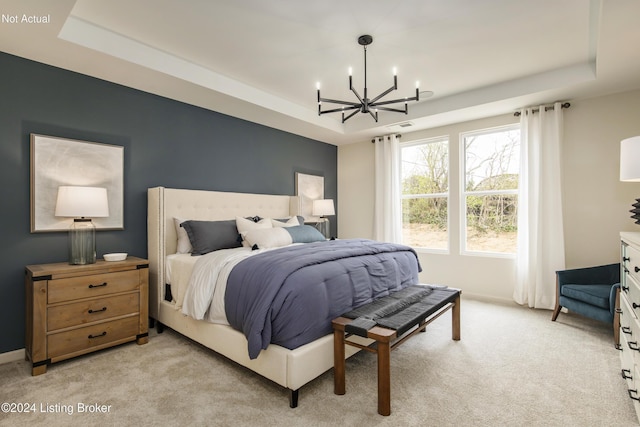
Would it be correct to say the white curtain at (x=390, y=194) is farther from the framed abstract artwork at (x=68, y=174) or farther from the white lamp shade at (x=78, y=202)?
the white lamp shade at (x=78, y=202)

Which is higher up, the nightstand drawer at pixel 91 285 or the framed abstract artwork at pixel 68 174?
the framed abstract artwork at pixel 68 174

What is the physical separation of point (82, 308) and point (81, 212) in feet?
2.51

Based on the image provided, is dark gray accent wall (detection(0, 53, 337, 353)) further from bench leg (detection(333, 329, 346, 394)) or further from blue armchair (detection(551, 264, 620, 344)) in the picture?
blue armchair (detection(551, 264, 620, 344))

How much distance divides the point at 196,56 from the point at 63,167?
5.14ft

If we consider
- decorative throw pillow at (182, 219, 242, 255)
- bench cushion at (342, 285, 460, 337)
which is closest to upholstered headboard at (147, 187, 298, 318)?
decorative throw pillow at (182, 219, 242, 255)

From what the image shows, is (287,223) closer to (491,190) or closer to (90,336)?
(90,336)

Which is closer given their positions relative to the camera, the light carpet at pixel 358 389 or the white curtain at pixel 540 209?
the light carpet at pixel 358 389

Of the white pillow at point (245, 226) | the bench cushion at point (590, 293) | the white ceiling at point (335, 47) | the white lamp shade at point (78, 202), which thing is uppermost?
the white ceiling at point (335, 47)

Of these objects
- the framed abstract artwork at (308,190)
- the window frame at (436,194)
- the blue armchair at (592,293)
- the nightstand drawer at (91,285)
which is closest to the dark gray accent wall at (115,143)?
the framed abstract artwork at (308,190)

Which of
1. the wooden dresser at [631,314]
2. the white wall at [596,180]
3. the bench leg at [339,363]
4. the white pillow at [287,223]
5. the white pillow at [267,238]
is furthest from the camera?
the white pillow at [287,223]

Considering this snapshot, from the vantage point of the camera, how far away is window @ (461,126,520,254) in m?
4.27

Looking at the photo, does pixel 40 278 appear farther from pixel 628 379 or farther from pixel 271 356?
pixel 628 379

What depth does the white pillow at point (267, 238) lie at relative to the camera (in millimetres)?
3279

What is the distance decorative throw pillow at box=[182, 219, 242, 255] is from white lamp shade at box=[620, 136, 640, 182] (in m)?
3.40
